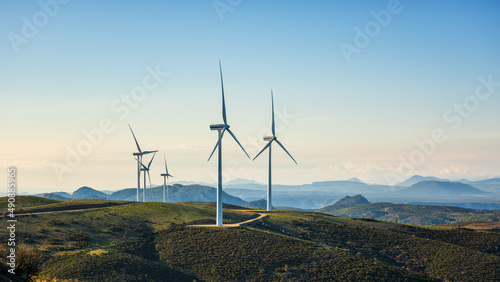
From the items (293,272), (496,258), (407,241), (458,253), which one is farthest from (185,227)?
(496,258)

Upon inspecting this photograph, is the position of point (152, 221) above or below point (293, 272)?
above

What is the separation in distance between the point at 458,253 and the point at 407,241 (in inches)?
519

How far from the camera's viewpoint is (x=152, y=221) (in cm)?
11050

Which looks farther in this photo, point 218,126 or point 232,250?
point 218,126

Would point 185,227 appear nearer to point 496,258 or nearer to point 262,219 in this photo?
point 262,219

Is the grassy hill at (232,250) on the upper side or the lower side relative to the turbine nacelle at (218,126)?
lower

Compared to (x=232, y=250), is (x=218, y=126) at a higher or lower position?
higher

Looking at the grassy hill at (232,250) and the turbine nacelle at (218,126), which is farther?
the turbine nacelle at (218,126)

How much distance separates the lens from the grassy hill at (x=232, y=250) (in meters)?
78.2

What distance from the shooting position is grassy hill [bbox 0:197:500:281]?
78188mm

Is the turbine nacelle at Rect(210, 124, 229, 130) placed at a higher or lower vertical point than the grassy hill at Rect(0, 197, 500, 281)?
higher

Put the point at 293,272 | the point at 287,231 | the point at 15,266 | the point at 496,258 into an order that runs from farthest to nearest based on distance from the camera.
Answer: the point at 287,231 < the point at 496,258 < the point at 293,272 < the point at 15,266

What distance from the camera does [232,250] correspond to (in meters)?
89.7

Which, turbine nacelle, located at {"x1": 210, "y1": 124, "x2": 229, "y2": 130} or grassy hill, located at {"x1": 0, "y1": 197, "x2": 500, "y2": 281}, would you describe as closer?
grassy hill, located at {"x1": 0, "y1": 197, "x2": 500, "y2": 281}
